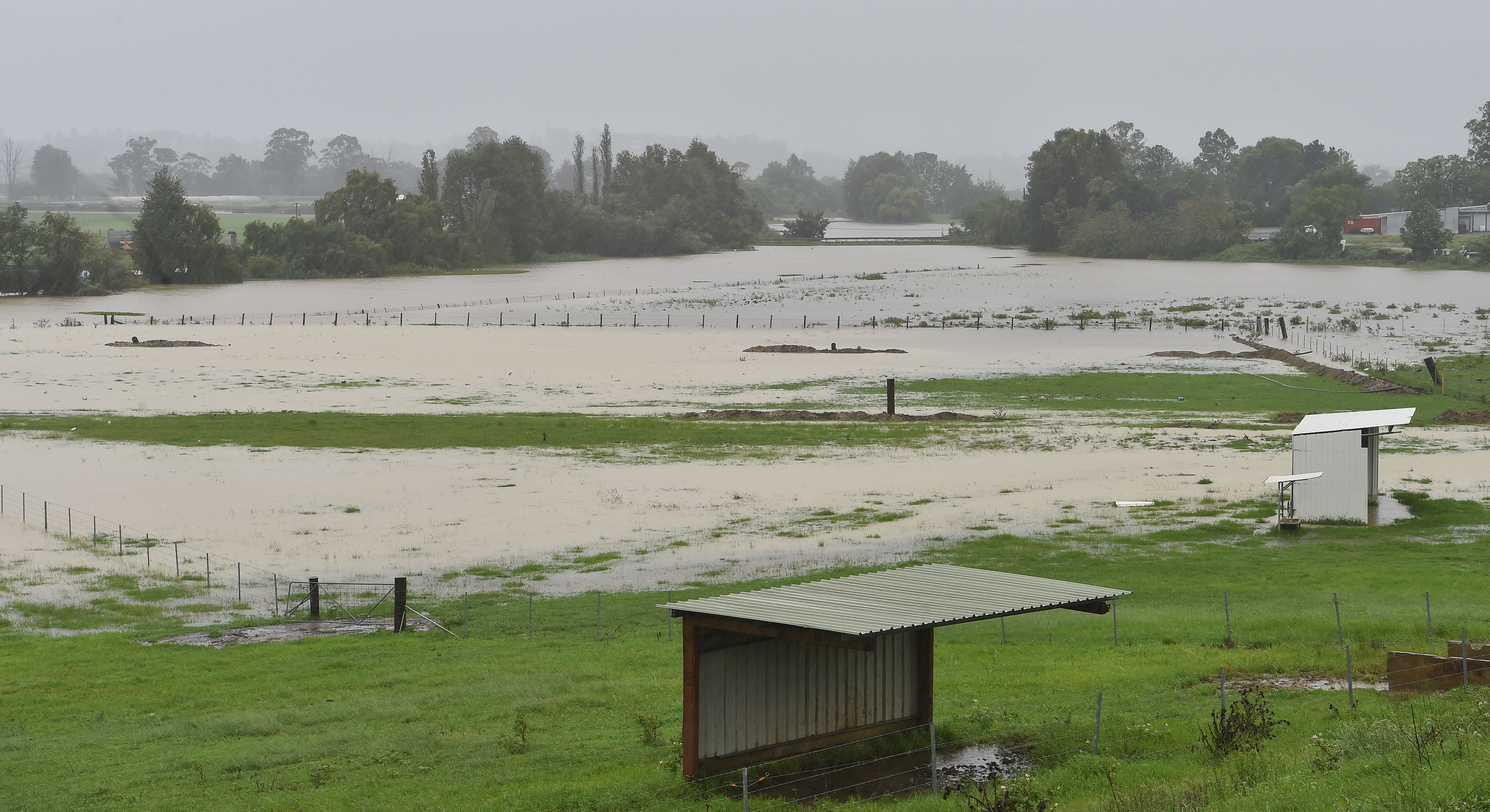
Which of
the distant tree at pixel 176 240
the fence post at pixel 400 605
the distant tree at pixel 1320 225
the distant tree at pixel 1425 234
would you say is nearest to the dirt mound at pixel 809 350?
the fence post at pixel 400 605

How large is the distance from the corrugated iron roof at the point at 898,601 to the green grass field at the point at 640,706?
1.53 meters

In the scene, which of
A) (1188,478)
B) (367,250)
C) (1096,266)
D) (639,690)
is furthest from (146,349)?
(1096,266)

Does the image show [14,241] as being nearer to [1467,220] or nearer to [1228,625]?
[1228,625]

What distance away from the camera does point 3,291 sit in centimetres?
12488

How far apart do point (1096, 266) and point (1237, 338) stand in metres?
95.4

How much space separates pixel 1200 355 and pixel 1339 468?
4469 centimetres

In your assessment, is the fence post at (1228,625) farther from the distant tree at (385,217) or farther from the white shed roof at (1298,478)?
the distant tree at (385,217)

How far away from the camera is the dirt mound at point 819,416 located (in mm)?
48250

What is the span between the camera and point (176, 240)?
142000mm

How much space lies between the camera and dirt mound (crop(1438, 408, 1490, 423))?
4450cm

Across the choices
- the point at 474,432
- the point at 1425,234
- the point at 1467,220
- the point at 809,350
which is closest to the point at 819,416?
the point at 474,432

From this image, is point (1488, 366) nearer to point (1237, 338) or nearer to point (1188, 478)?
point (1237, 338)

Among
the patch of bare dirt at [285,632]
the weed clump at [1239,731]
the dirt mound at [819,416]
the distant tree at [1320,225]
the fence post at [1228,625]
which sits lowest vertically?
the patch of bare dirt at [285,632]

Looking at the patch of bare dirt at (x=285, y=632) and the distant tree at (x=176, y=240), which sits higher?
the distant tree at (x=176, y=240)
